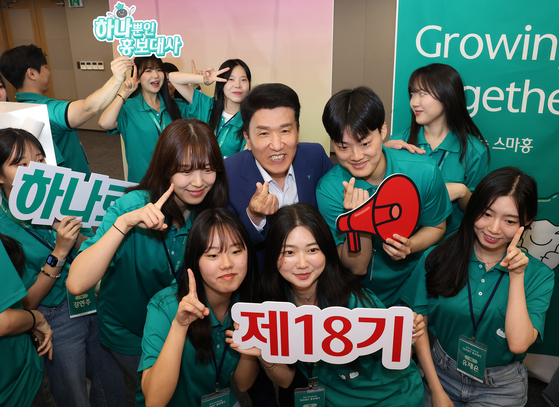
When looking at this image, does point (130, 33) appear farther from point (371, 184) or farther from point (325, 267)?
point (325, 267)

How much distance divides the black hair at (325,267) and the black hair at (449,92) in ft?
3.44

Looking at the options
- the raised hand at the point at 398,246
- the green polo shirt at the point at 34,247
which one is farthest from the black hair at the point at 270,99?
the green polo shirt at the point at 34,247

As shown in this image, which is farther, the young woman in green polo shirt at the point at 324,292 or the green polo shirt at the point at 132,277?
the green polo shirt at the point at 132,277

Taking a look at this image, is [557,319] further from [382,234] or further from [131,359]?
[131,359]

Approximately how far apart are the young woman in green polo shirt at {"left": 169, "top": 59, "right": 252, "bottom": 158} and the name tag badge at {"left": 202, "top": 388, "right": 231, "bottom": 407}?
1.96 meters

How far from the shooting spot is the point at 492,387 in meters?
1.78

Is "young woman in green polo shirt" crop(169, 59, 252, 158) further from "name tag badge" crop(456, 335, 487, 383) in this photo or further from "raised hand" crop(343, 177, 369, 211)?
"name tag badge" crop(456, 335, 487, 383)

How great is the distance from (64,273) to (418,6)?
90.8 inches

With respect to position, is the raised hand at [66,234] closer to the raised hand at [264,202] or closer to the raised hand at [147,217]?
the raised hand at [147,217]

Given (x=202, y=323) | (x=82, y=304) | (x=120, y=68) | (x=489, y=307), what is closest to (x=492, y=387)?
(x=489, y=307)

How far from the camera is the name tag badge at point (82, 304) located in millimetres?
1982

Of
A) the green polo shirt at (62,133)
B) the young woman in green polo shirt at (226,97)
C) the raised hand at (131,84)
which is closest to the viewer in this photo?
the green polo shirt at (62,133)

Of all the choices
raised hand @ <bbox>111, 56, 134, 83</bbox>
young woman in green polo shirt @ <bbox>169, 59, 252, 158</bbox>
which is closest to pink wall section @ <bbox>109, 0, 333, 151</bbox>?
young woman in green polo shirt @ <bbox>169, 59, 252, 158</bbox>

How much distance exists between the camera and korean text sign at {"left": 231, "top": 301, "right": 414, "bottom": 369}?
1.43 m
